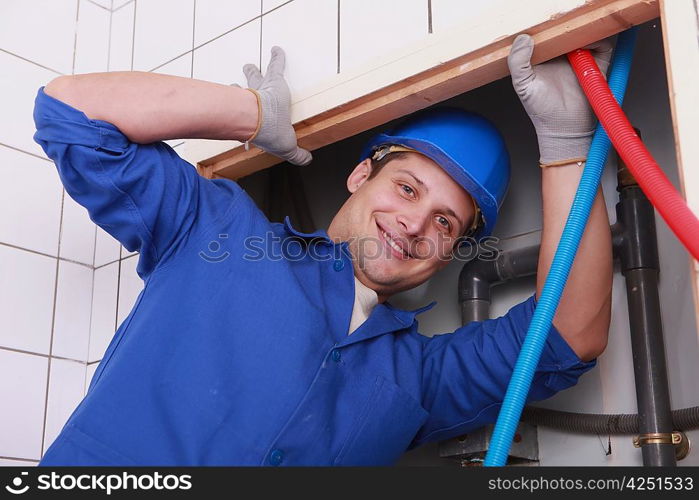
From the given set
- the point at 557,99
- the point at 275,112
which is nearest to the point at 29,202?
the point at 275,112

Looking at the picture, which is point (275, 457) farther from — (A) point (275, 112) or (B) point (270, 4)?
(B) point (270, 4)

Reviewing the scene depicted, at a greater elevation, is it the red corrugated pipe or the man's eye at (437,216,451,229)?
the man's eye at (437,216,451,229)

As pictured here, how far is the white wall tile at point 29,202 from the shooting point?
1.57 meters

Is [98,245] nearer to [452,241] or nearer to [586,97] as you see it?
[452,241]

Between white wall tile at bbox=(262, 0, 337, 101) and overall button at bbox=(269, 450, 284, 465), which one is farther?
white wall tile at bbox=(262, 0, 337, 101)

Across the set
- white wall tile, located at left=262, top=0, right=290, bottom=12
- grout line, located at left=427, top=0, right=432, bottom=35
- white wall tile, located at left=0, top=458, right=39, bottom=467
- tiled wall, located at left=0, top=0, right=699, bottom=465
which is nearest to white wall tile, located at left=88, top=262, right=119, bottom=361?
tiled wall, located at left=0, top=0, right=699, bottom=465

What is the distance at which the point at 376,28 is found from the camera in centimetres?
132

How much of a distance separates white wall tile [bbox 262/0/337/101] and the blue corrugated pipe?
460mm

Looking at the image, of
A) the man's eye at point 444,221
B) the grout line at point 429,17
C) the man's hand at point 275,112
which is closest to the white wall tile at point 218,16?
the man's hand at point 275,112

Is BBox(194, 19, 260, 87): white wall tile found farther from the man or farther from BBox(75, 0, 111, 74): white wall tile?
BBox(75, 0, 111, 74): white wall tile

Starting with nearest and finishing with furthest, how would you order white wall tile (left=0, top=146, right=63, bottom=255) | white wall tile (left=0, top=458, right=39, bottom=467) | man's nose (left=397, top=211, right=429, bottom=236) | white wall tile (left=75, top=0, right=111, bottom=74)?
man's nose (left=397, top=211, right=429, bottom=236), white wall tile (left=0, top=458, right=39, bottom=467), white wall tile (left=0, top=146, right=63, bottom=255), white wall tile (left=75, top=0, right=111, bottom=74)

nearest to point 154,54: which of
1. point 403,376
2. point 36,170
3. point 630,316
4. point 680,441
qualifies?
point 36,170

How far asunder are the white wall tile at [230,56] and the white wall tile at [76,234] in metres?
0.37

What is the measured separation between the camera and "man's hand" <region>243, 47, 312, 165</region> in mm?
1309
